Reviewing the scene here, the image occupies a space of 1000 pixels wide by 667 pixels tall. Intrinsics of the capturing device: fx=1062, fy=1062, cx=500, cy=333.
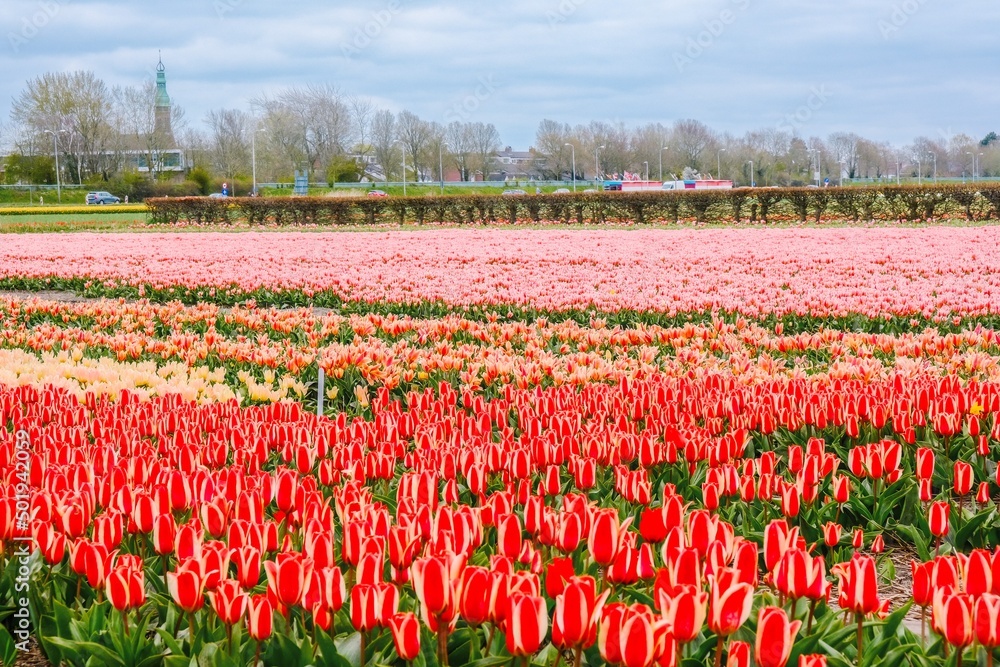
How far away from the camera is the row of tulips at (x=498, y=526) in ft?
6.92

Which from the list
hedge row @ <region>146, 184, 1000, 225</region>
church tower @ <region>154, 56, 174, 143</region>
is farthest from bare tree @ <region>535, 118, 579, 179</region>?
hedge row @ <region>146, 184, 1000, 225</region>

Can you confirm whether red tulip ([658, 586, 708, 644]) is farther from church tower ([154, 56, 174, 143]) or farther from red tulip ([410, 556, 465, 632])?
church tower ([154, 56, 174, 143])

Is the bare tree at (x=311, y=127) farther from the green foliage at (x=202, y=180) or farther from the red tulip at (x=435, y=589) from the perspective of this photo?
the red tulip at (x=435, y=589)

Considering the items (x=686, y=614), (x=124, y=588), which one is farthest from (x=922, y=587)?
(x=124, y=588)

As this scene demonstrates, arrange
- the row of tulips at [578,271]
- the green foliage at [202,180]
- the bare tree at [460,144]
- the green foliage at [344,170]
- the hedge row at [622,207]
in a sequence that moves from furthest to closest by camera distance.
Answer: the bare tree at [460,144] → the green foliage at [344,170] → the green foliage at [202,180] → the hedge row at [622,207] → the row of tulips at [578,271]

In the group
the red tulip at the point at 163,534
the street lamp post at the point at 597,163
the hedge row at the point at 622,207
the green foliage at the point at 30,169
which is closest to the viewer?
the red tulip at the point at 163,534

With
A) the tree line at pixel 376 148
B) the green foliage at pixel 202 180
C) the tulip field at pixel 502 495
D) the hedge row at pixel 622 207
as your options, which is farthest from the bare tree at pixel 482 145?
the tulip field at pixel 502 495

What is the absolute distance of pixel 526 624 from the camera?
1894mm

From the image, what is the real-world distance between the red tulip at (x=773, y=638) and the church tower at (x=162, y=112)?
82.1 metres

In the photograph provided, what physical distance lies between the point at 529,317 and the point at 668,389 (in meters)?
5.25

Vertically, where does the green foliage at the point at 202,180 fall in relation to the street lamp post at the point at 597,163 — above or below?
below

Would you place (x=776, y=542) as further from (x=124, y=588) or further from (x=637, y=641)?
(x=124, y=588)

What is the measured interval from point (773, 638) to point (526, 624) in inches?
17.5

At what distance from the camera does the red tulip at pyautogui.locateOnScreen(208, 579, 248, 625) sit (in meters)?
2.20
